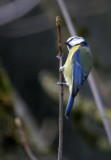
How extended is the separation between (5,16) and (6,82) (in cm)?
50

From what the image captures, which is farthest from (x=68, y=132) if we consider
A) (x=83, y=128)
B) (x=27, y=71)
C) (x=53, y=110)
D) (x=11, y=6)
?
(x=11, y=6)

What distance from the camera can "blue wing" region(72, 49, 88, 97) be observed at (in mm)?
2291

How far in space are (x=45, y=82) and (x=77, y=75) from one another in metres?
1.26

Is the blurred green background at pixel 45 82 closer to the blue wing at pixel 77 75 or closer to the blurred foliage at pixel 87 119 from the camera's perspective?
the blurred foliage at pixel 87 119

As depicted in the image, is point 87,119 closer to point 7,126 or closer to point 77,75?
point 7,126

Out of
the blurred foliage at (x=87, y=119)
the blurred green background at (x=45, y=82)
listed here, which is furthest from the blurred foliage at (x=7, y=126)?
the blurred foliage at (x=87, y=119)

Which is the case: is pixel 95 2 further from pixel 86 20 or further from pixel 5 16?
pixel 5 16

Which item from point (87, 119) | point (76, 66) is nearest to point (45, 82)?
point (87, 119)

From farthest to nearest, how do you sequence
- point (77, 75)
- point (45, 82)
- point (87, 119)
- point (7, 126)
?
1. point (45, 82)
2. point (87, 119)
3. point (7, 126)
4. point (77, 75)

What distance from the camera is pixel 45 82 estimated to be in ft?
11.9

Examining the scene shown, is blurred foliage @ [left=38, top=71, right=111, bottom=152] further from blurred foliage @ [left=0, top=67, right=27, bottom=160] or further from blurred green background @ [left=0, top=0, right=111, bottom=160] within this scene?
blurred foliage @ [left=0, top=67, right=27, bottom=160]

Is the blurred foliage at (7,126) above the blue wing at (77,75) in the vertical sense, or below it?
below

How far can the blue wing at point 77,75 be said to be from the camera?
2291 millimetres

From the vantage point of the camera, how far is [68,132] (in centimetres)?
449
